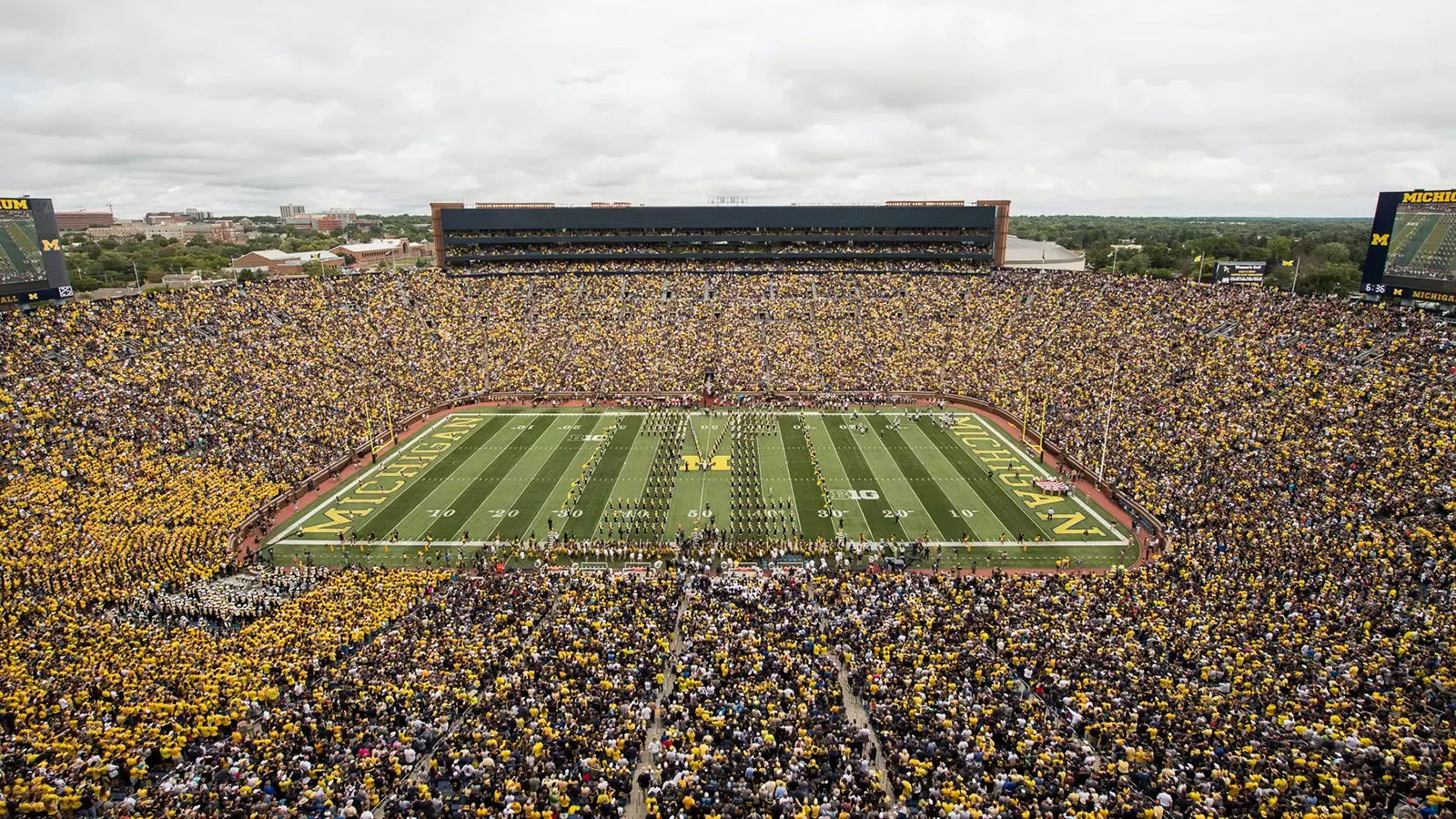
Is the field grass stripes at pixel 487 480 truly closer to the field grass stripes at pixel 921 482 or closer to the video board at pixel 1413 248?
the field grass stripes at pixel 921 482

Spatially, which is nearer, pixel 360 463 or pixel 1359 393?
pixel 1359 393

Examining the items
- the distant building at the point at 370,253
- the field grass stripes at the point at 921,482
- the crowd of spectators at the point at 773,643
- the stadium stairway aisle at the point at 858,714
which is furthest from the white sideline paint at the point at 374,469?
the distant building at the point at 370,253

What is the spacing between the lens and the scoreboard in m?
39.8

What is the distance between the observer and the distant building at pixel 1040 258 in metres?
81.1

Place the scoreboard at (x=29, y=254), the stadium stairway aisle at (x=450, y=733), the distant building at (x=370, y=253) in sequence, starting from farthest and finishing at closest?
the distant building at (x=370, y=253) < the scoreboard at (x=29, y=254) < the stadium stairway aisle at (x=450, y=733)

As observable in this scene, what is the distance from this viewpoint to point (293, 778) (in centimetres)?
1455

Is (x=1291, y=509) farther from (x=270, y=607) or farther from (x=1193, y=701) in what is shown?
(x=270, y=607)

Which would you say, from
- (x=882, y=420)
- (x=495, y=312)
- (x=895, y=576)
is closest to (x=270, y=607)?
(x=895, y=576)

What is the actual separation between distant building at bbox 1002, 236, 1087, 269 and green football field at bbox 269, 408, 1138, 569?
41.4m

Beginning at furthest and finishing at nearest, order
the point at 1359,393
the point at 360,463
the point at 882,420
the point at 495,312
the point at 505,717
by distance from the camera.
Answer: the point at 495,312 < the point at 882,420 < the point at 360,463 < the point at 1359,393 < the point at 505,717

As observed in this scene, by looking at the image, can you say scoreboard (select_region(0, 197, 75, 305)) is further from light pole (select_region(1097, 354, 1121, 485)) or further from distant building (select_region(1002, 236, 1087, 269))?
distant building (select_region(1002, 236, 1087, 269))

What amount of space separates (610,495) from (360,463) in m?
15.4

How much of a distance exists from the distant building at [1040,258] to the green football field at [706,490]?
1631 inches

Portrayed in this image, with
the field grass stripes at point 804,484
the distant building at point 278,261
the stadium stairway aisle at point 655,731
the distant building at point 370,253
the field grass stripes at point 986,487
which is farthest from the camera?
the distant building at point 370,253
